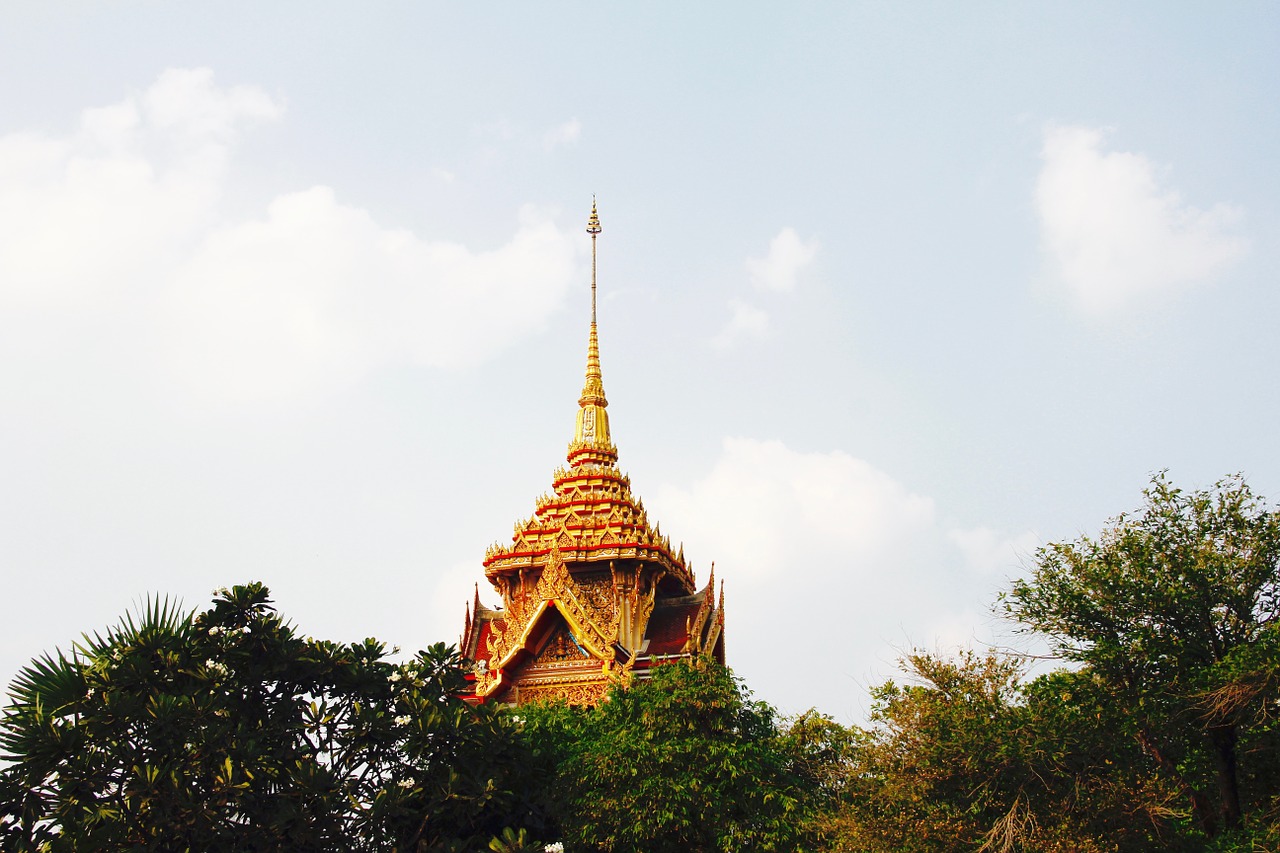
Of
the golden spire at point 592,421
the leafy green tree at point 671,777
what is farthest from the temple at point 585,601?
the leafy green tree at point 671,777

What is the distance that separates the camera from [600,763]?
2009 cm

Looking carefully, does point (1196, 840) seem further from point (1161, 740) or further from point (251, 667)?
point (251, 667)

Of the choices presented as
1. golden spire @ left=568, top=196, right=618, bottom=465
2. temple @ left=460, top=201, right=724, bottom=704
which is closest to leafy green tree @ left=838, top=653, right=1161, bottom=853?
temple @ left=460, top=201, right=724, bottom=704

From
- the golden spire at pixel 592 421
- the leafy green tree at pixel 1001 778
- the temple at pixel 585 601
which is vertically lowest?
the leafy green tree at pixel 1001 778

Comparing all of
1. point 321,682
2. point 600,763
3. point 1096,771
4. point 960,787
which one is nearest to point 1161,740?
point 1096,771

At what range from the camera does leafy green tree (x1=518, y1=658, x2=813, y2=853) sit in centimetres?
1952

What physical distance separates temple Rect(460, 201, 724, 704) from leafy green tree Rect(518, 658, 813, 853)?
29.2 feet

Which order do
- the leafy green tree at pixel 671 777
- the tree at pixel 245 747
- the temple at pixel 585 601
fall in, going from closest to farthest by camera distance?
the tree at pixel 245 747 < the leafy green tree at pixel 671 777 < the temple at pixel 585 601

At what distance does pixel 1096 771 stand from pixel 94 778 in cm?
1320

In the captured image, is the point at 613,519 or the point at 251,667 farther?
the point at 613,519

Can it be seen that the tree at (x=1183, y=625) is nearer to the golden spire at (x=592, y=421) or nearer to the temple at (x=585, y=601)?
the temple at (x=585, y=601)

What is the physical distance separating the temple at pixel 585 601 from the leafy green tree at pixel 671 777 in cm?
891

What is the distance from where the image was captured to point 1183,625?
1902cm

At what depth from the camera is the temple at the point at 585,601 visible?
3209 centimetres
